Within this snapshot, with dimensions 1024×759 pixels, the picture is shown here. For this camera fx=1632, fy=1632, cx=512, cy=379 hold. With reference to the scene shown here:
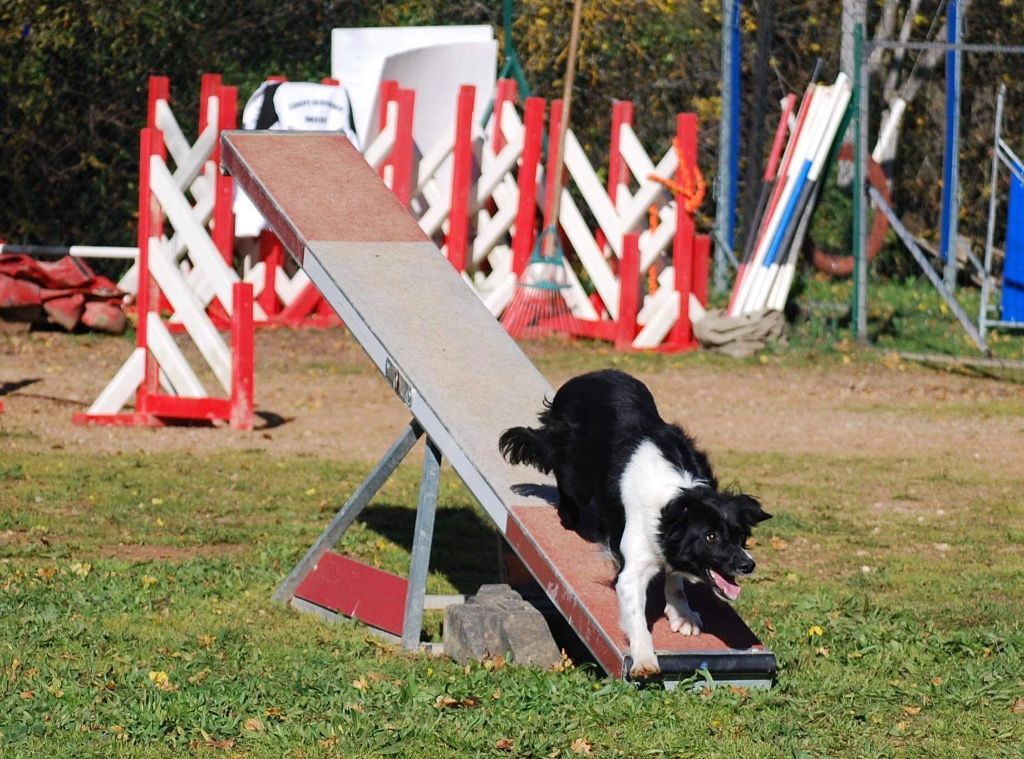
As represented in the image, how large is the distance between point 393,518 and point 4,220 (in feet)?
28.2

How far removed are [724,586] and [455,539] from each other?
3.07 metres

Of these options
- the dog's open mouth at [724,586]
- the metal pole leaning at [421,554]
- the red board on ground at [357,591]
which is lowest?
the red board on ground at [357,591]

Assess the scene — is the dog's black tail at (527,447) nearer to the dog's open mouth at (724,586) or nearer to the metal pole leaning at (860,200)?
the dog's open mouth at (724,586)

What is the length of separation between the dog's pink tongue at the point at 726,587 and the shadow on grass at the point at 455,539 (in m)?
2.05

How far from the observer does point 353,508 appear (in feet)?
22.1

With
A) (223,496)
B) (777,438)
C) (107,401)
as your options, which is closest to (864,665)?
(223,496)

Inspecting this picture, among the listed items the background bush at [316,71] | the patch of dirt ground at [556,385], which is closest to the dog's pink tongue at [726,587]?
the patch of dirt ground at [556,385]

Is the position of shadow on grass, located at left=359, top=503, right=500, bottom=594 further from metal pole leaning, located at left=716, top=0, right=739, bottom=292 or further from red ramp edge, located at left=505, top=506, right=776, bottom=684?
metal pole leaning, located at left=716, top=0, right=739, bottom=292

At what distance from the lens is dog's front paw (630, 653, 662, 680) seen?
5.27 metres

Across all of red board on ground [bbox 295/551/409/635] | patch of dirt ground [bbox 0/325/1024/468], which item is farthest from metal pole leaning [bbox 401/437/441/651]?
patch of dirt ground [bbox 0/325/1024/468]

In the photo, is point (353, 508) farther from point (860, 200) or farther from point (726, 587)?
point (860, 200)

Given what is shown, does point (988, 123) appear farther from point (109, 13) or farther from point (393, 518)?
point (393, 518)

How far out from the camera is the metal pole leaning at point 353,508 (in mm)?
6598

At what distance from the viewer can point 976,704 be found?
549cm
